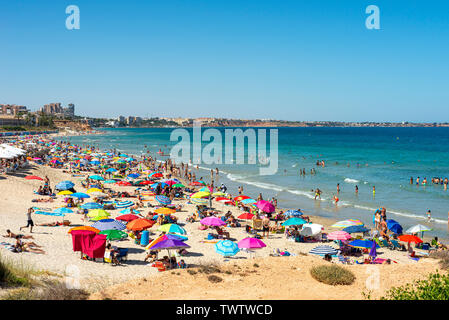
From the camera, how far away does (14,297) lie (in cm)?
698

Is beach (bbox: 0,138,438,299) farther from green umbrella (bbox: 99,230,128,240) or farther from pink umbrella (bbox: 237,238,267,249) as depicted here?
green umbrella (bbox: 99,230,128,240)

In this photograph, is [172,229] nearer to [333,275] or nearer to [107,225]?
[107,225]

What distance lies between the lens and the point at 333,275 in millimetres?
9398

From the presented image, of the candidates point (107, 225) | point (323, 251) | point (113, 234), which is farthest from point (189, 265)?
point (323, 251)

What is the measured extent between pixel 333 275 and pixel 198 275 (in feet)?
12.2

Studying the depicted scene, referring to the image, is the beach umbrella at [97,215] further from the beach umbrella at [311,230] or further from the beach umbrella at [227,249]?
the beach umbrella at [311,230]

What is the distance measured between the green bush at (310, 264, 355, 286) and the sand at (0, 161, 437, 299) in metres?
0.23

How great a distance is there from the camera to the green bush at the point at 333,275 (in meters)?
9.27

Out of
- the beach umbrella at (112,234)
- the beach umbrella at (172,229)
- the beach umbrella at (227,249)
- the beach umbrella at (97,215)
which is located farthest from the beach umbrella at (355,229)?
the beach umbrella at (97,215)

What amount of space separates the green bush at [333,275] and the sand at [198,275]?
0.23 m

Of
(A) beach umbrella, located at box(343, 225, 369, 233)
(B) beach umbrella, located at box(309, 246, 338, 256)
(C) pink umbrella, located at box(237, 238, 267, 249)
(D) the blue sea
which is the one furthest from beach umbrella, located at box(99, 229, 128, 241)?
(D) the blue sea

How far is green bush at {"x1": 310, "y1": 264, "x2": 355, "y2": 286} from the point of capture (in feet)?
30.4
